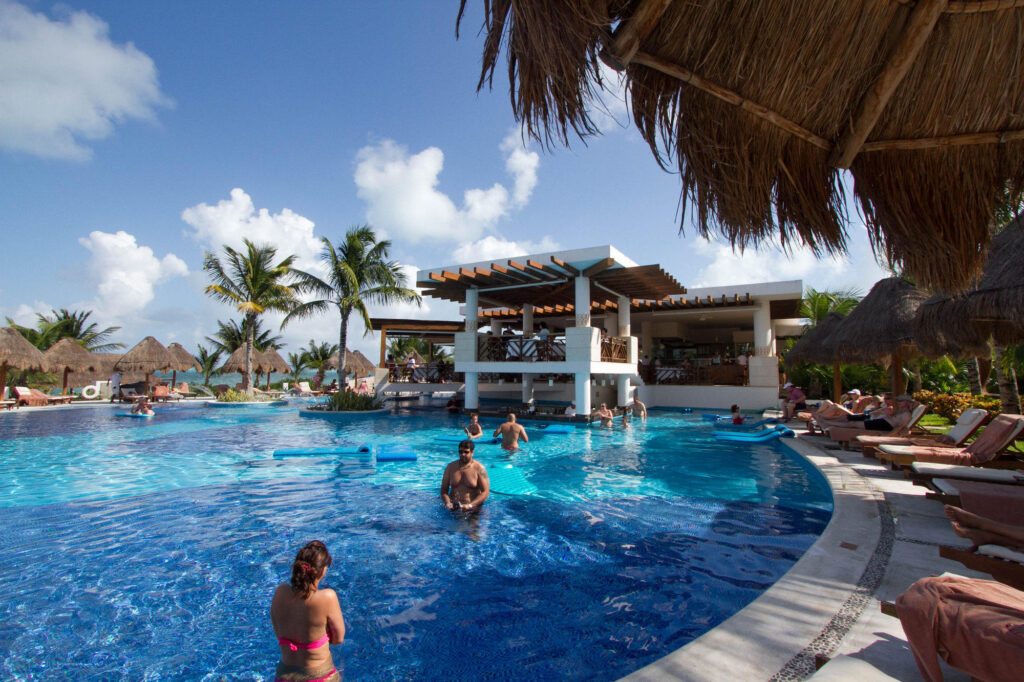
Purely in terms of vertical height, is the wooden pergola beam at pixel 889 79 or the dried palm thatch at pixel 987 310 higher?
the wooden pergola beam at pixel 889 79

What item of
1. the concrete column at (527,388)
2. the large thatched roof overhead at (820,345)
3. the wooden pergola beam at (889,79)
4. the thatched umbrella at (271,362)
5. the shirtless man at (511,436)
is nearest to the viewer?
the wooden pergola beam at (889,79)

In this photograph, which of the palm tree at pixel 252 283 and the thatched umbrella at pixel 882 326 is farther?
the palm tree at pixel 252 283

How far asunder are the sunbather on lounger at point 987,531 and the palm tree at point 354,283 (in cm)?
2028

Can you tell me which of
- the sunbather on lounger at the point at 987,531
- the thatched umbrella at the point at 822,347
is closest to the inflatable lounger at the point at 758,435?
the thatched umbrella at the point at 822,347

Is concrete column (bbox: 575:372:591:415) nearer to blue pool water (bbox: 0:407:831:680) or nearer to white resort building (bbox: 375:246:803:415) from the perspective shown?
white resort building (bbox: 375:246:803:415)

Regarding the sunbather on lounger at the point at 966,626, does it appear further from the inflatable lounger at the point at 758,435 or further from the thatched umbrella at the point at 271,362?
the thatched umbrella at the point at 271,362

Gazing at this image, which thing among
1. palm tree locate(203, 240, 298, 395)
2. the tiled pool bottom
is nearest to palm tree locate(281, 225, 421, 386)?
palm tree locate(203, 240, 298, 395)

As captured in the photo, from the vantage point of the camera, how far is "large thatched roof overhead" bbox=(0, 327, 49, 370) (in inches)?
819

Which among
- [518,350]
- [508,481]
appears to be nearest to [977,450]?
[508,481]

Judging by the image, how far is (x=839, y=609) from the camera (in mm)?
2859

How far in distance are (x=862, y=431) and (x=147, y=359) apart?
32.7 m

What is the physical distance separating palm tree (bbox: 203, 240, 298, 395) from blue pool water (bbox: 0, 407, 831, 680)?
48.8 ft

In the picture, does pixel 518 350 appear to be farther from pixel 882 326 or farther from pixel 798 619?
pixel 798 619

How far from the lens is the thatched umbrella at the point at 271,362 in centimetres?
3108
